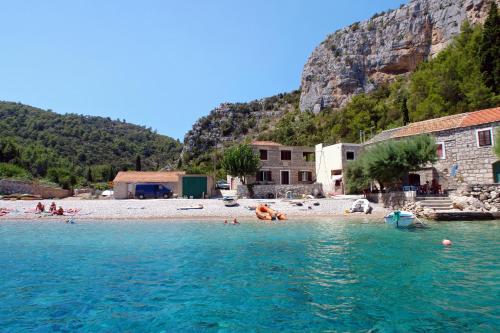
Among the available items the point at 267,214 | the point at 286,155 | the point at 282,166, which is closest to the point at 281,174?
the point at 282,166

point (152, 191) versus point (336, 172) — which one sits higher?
point (336, 172)

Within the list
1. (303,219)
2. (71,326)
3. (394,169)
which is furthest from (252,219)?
(71,326)

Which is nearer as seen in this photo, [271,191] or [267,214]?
[267,214]

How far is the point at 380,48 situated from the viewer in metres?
86.9

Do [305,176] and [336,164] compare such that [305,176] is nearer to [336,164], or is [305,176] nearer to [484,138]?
[336,164]

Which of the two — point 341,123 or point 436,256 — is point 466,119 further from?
point 341,123

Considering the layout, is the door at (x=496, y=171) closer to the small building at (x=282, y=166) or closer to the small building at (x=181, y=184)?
the small building at (x=282, y=166)

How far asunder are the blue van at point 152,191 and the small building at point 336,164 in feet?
58.2

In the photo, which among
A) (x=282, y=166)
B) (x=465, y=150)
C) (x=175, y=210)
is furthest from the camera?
(x=282, y=166)

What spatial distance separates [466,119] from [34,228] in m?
34.4

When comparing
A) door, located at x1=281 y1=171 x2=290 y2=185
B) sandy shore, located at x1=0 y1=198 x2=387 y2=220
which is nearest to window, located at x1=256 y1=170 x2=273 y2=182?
door, located at x1=281 y1=171 x2=290 y2=185

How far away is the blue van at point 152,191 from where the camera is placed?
3844 centimetres

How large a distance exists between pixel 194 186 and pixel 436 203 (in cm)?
2337

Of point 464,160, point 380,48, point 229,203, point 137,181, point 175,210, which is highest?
point 380,48
